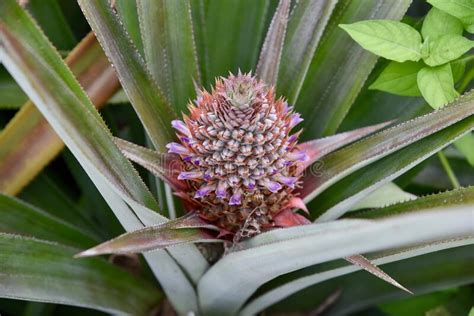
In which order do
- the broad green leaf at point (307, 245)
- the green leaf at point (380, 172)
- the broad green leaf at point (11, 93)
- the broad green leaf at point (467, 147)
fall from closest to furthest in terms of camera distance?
the broad green leaf at point (307, 245) < the green leaf at point (380, 172) < the broad green leaf at point (467, 147) < the broad green leaf at point (11, 93)

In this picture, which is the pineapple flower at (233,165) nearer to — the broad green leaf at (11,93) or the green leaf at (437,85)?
the green leaf at (437,85)

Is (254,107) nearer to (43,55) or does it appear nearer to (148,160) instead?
(148,160)

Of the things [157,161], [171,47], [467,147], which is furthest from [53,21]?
[467,147]

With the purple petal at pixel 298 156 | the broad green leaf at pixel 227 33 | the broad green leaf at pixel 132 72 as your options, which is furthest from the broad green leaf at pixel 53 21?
the purple petal at pixel 298 156

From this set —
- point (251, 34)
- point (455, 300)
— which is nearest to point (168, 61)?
point (251, 34)

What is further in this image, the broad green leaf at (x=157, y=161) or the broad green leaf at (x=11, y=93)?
the broad green leaf at (x=11, y=93)

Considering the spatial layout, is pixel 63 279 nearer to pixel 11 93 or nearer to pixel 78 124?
pixel 78 124

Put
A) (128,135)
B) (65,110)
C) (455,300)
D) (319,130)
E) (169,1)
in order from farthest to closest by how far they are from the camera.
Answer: (128,135), (455,300), (319,130), (169,1), (65,110)
